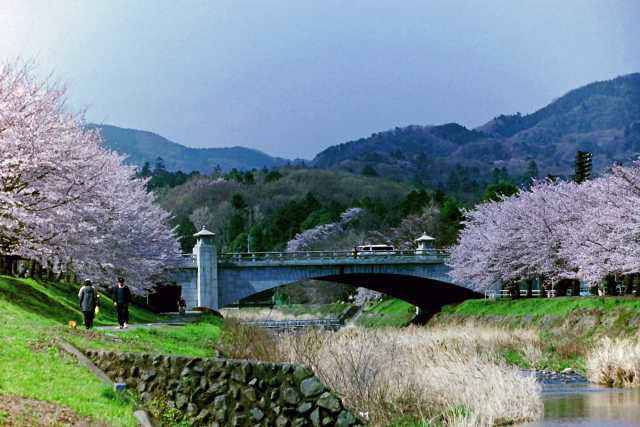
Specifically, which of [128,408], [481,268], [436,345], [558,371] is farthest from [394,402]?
[481,268]

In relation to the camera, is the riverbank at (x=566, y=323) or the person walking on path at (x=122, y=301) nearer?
the person walking on path at (x=122, y=301)

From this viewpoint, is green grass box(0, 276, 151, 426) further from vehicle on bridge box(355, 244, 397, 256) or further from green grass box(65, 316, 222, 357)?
vehicle on bridge box(355, 244, 397, 256)

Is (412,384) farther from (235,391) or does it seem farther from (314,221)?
(314,221)

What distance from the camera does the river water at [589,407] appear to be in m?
25.4

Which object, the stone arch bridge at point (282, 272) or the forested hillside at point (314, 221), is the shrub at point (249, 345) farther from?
the forested hillside at point (314, 221)

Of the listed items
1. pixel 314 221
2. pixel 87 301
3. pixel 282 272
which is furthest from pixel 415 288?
pixel 87 301

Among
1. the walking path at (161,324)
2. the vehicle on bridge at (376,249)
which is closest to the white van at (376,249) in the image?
the vehicle on bridge at (376,249)

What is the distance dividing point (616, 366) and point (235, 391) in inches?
793

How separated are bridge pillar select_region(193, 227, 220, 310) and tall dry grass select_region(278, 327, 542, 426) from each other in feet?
156

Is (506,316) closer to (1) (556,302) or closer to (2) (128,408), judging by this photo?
(1) (556,302)

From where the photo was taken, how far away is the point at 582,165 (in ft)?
278

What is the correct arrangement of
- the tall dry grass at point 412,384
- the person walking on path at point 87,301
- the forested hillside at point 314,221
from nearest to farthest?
the tall dry grass at point 412,384 → the person walking on path at point 87,301 → the forested hillside at point 314,221

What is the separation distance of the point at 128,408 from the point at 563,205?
52.9 m

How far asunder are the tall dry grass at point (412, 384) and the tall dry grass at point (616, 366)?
7.83 metres
